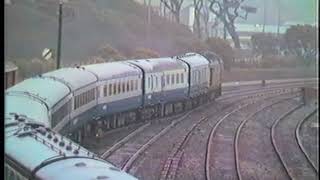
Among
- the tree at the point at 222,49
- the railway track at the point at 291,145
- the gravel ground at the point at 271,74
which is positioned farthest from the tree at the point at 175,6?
the railway track at the point at 291,145

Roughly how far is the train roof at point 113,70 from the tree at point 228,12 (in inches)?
91.4

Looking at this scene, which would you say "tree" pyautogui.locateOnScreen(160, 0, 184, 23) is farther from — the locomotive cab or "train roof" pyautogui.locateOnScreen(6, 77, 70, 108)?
"train roof" pyautogui.locateOnScreen(6, 77, 70, 108)

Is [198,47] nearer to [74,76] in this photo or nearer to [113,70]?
[113,70]

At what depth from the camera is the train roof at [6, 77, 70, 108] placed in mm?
6766

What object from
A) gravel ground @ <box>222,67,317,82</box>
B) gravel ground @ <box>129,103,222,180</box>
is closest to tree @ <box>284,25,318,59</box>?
gravel ground @ <box>222,67,317,82</box>

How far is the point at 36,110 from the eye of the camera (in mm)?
5883

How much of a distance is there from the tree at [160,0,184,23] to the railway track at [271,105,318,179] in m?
2.02

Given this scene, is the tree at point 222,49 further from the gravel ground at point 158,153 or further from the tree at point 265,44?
the gravel ground at point 158,153

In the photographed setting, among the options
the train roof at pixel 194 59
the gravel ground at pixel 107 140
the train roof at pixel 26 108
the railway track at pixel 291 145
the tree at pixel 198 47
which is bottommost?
the gravel ground at pixel 107 140

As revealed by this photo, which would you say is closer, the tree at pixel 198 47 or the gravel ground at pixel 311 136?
the gravel ground at pixel 311 136

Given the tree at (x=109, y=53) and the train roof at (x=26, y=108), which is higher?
the tree at (x=109, y=53)

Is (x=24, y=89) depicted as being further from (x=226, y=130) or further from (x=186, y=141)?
(x=226, y=130)

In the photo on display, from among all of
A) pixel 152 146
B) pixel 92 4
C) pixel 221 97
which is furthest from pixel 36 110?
pixel 221 97

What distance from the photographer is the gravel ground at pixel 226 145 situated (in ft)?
23.0
